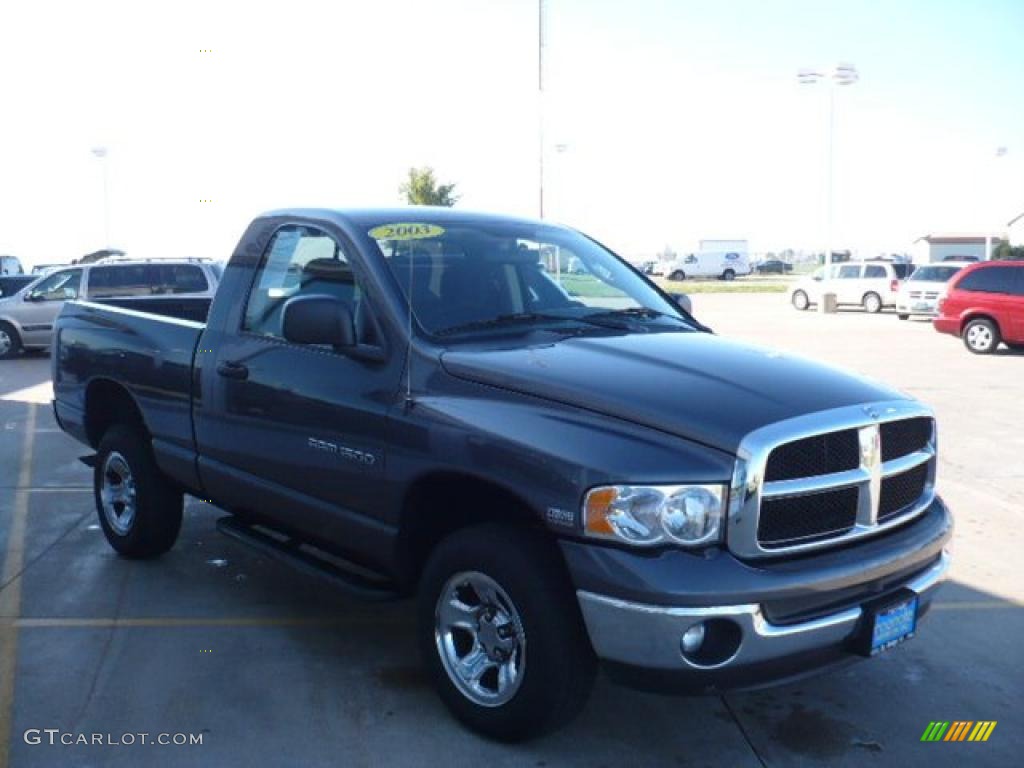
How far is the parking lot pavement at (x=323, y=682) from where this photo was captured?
12.4 feet

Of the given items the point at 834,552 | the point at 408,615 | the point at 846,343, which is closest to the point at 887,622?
the point at 834,552

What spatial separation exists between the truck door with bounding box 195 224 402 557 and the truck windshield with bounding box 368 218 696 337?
0.23 metres

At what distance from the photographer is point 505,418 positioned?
11.7 ft

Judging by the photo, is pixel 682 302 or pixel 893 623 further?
pixel 682 302

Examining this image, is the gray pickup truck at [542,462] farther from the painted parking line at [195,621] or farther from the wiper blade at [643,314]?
the painted parking line at [195,621]

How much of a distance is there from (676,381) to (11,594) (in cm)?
394

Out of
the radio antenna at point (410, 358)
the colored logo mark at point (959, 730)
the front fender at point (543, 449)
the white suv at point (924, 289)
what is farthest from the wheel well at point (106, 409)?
the white suv at point (924, 289)

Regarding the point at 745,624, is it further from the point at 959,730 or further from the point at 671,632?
the point at 959,730

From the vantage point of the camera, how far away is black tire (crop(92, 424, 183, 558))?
586 cm

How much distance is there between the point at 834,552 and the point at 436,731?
5.40 feet

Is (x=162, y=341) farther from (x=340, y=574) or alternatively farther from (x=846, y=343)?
(x=846, y=343)

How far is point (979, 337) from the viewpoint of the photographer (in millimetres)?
19219

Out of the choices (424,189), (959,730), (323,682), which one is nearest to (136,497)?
(323,682)

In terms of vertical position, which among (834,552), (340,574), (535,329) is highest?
(535,329)
